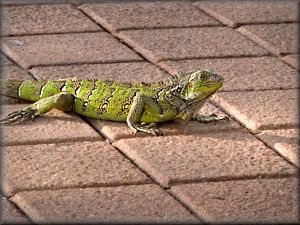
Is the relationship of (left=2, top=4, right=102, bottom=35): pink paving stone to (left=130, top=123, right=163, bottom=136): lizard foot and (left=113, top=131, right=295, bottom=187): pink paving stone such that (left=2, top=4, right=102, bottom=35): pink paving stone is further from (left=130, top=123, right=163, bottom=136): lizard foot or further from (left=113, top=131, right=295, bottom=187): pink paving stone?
(left=113, top=131, right=295, bottom=187): pink paving stone

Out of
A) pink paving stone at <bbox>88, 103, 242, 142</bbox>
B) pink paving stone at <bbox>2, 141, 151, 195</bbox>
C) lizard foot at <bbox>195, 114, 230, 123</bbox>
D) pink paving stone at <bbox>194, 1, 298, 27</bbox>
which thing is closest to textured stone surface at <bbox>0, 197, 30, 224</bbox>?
pink paving stone at <bbox>2, 141, 151, 195</bbox>

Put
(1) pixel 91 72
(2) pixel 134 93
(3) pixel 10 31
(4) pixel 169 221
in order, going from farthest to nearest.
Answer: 1. (3) pixel 10 31
2. (1) pixel 91 72
3. (2) pixel 134 93
4. (4) pixel 169 221

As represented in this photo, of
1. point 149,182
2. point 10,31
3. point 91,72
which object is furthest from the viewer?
point 10,31

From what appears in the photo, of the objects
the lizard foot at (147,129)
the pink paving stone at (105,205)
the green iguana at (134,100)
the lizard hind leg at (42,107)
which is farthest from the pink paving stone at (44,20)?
the pink paving stone at (105,205)

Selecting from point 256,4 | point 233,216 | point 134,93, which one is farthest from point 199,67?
point 233,216

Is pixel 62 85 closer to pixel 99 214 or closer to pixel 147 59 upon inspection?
pixel 147 59

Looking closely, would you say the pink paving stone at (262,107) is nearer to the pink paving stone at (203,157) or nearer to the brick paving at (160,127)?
the brick paving at (160,127)

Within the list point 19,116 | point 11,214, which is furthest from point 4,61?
point 11,214
